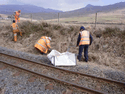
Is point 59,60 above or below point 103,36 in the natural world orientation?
below

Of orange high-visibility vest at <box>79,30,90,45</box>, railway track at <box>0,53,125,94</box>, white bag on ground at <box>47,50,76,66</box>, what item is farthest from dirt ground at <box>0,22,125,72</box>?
railway track at <box>0,53,125,94</box>

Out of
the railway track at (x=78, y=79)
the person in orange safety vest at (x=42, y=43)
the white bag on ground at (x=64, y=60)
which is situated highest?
the person in orange safety vest at (x=42, y=43)

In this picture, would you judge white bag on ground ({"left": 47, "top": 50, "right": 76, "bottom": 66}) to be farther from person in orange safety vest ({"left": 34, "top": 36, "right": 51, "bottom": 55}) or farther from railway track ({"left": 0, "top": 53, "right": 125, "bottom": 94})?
person in orange safety vest ({"left": 34, "top": 36, "right": 51, "bottom": 55})

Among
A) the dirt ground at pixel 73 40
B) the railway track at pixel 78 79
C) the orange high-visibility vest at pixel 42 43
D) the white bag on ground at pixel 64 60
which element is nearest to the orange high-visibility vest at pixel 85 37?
the white bag on ground at pixel 64 60

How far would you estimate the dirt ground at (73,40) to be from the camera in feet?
21.2

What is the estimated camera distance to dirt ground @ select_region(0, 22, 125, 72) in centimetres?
647

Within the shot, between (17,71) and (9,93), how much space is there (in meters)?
1.55

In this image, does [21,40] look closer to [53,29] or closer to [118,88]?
[53,29]

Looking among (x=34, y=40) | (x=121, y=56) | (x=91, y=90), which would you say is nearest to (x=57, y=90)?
(x=91, y=90)

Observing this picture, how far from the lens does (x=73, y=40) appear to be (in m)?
8.80

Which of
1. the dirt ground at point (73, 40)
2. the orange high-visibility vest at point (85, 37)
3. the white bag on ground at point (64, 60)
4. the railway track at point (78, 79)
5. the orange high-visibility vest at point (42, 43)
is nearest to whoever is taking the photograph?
the railway track at point (78, 79)

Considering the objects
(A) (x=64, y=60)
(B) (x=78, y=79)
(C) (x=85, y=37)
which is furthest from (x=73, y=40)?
(B) (x=78, y=79)

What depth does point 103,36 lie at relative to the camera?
26.4ft

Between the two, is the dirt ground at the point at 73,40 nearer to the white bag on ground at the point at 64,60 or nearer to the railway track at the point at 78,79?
the white bag on ground at the point at 64,60
